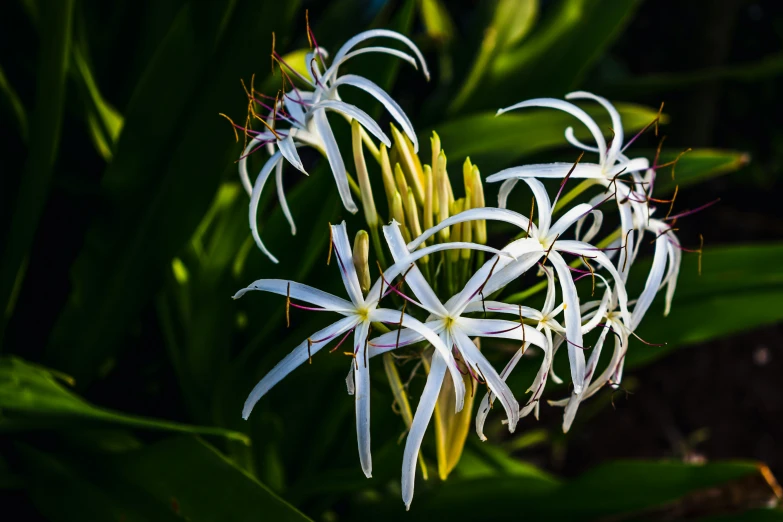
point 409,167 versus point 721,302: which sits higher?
point 409,167

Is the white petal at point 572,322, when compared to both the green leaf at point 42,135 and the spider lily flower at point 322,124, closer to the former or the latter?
the spider lily flower at point 322,124

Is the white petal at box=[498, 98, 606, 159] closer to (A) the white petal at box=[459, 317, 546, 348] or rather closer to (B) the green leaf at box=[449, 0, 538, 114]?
(A) the white petal at box=[459, 317, 546, 348]

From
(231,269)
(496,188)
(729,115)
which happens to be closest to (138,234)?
(231,269)

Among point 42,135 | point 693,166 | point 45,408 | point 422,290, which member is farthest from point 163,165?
point 693,166

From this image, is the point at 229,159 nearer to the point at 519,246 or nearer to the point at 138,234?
the point at 138,234

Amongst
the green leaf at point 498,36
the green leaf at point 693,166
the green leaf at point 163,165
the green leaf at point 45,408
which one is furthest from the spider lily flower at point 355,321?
the green leaf at point 498,36

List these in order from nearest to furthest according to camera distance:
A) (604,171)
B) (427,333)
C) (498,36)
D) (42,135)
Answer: (427,333) → (604,171) → (42,135) → (498,36)

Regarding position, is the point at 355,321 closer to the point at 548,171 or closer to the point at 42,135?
the point at 548,171
